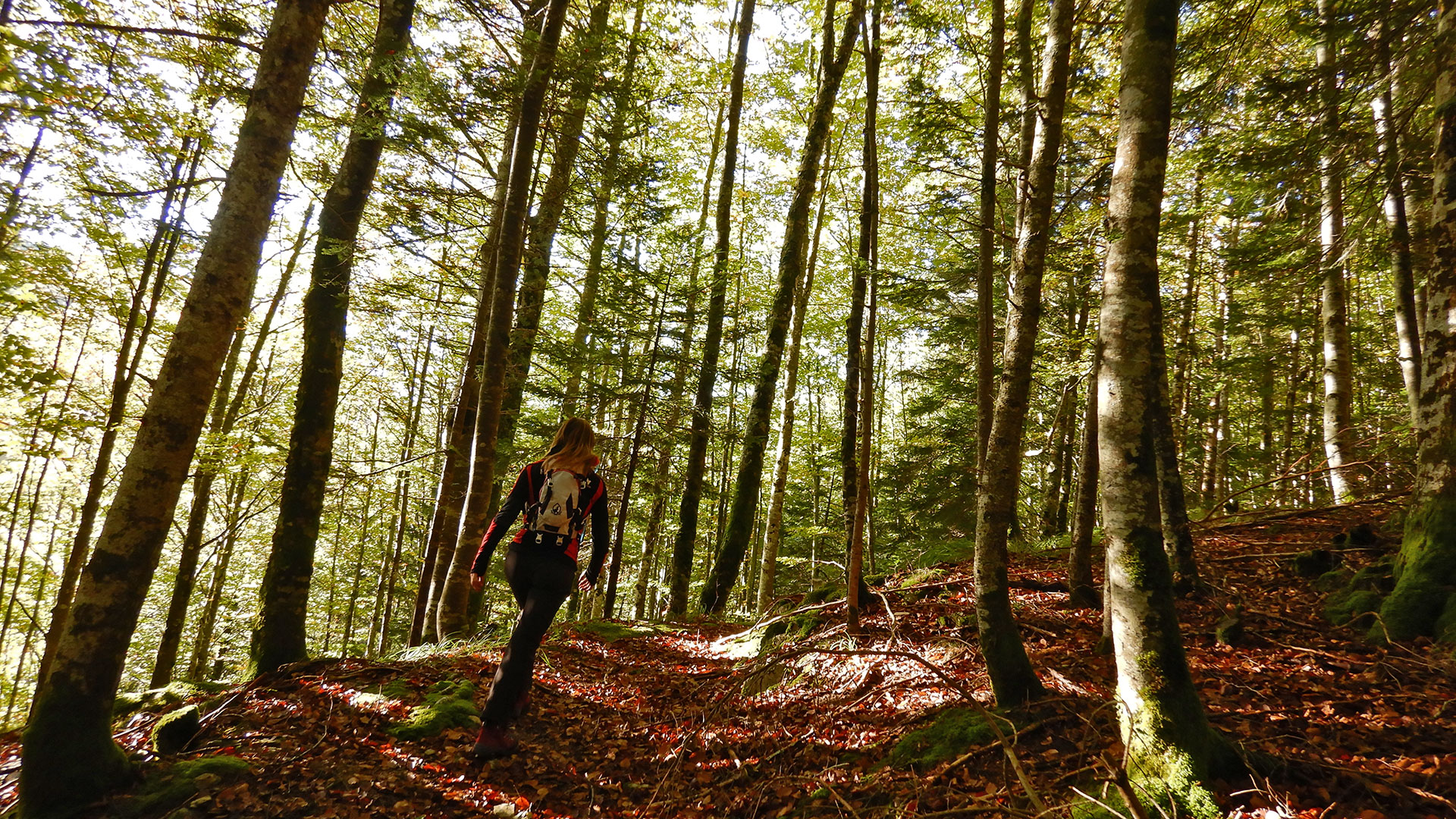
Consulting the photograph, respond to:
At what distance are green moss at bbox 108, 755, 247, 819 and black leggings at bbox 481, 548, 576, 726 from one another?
1.49 m

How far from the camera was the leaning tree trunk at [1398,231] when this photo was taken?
5.46 m

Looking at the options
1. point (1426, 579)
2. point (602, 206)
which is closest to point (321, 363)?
point (602, 206)

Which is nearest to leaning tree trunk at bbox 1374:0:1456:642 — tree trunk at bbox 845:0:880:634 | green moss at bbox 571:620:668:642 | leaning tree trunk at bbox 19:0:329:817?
tree trunk at bbox 845:0:880:634

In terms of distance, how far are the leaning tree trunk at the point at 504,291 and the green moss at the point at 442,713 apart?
6.52ft

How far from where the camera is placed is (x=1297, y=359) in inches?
515

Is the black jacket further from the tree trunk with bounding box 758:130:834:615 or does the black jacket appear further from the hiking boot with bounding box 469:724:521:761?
the tree trunk with bounding box 758:130:834:615

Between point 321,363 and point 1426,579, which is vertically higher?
point 321,363

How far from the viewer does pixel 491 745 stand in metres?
4.18

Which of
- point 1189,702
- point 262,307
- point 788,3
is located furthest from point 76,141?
point 1189,702

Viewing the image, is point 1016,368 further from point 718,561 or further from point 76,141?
point 76,141

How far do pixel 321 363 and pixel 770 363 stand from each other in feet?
21.8

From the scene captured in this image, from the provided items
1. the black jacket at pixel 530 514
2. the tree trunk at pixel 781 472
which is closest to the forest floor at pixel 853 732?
the black jacket at pixel 530 514

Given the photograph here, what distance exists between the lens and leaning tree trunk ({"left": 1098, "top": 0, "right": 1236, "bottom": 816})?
2863mm

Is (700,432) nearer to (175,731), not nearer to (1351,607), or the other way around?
(175,731)
